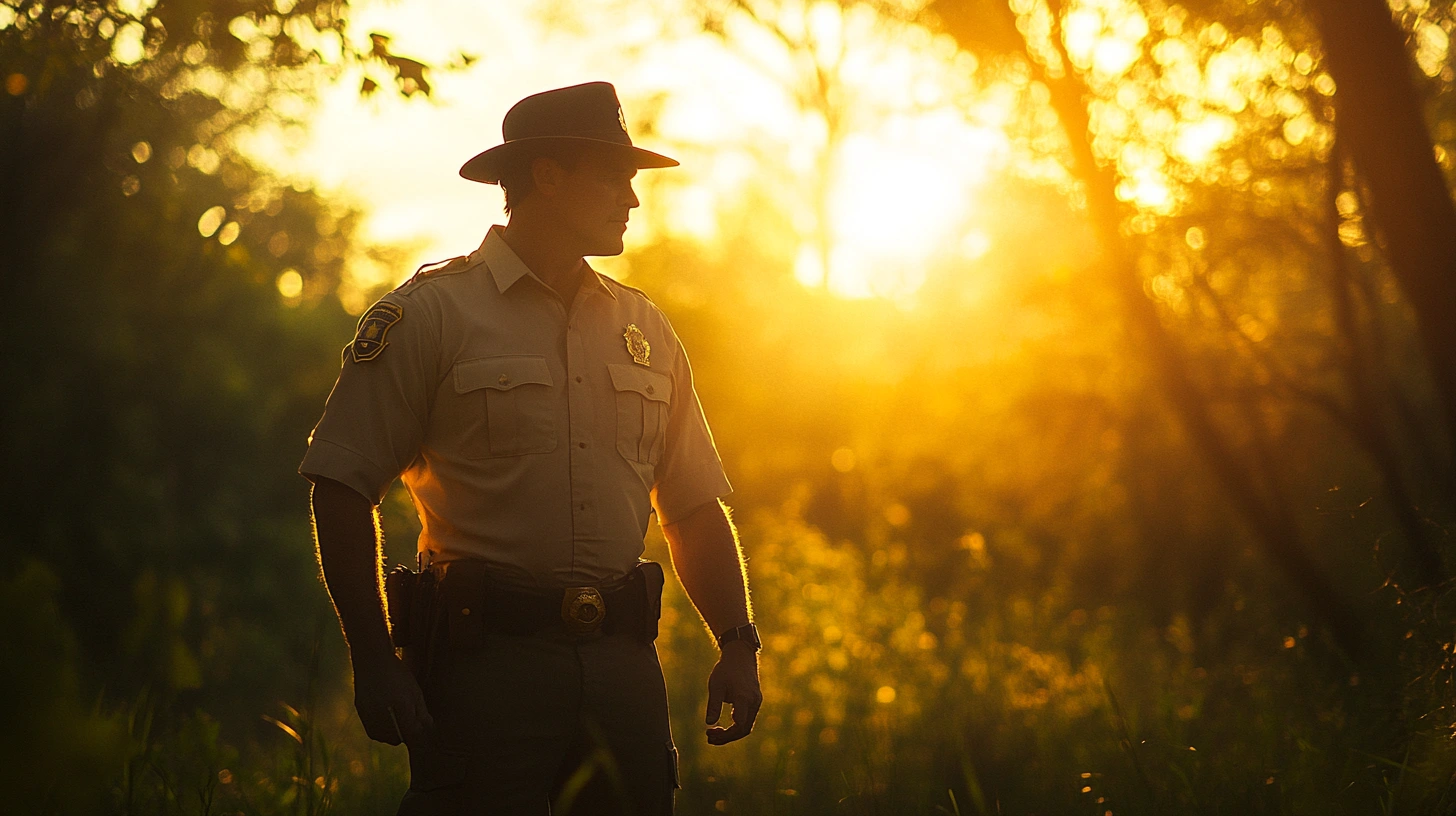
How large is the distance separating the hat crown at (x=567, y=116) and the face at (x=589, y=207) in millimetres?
71

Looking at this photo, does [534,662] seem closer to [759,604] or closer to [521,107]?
[521,107]

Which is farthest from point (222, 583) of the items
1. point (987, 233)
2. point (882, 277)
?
point (882, 277)

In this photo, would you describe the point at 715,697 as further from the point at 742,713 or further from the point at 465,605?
the point at 465,605

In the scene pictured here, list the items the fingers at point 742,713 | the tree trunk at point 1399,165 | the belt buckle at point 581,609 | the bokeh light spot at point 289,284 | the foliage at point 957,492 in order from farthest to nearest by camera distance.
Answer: the bokeh light spot at point 289,284 < the foliage at point 957,492 < the tree trunk at point 1399,165 < the fingers at point 742,713 < the belt buckle at point 581,609

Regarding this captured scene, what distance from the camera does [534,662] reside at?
244 cm

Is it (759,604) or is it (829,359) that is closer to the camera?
(759,604)

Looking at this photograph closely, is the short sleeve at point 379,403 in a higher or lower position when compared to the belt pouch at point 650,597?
higher

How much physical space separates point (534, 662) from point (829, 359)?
628 inches

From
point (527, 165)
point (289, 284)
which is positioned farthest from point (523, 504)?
point (289, 284)

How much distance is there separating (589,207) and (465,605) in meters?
1.02

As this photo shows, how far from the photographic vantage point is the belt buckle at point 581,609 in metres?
2.46

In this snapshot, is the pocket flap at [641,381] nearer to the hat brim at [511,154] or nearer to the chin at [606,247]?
the chin at [606,247]

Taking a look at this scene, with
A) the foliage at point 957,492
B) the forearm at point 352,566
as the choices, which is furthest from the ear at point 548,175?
the foliage at point 957,492

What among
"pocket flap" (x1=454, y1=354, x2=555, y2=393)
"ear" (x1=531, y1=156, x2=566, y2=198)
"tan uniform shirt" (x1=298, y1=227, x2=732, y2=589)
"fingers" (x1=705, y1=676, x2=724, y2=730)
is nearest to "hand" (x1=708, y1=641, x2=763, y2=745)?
"fingers" (x1=705, y1=676, x2=724, y2=730)
